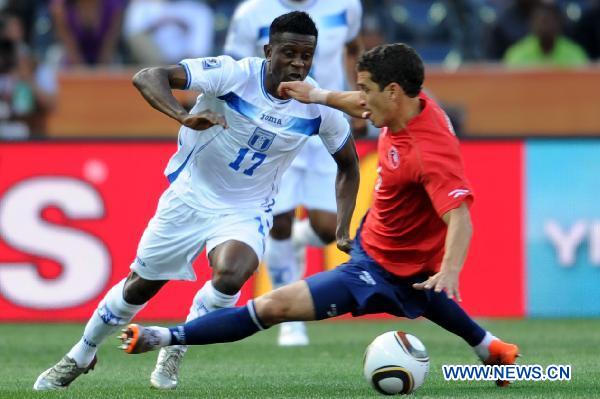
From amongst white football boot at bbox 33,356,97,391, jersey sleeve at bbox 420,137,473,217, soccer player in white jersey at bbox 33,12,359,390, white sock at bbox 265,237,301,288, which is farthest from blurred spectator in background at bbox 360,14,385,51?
jersey sleeve at bbox 420,137,473,217

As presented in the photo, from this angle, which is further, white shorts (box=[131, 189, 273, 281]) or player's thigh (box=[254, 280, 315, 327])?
white shorts (box=[131, 189, 273, 281])

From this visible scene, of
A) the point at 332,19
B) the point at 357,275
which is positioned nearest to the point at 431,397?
the point at 357,275

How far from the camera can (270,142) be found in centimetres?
740

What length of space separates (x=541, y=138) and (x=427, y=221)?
219 inches

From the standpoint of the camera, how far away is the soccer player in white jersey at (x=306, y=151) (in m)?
9.95

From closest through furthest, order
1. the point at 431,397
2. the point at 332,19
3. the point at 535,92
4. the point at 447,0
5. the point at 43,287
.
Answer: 1. the point at 431,397
2. the point at 332,19
3. the point at 43,287
4. the point at 535,92
5. the point at 447,0

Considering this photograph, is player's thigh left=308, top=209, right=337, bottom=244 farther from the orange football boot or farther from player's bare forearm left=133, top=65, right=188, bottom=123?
player's bare forearm left=133, top=65, right=188, bottom=123

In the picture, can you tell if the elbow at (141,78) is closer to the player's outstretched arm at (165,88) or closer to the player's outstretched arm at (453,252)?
the player's outstretched arm at (165,88)

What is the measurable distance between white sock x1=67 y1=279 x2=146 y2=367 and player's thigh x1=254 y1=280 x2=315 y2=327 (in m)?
0.96

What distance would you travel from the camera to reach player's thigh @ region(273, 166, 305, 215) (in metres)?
9.96

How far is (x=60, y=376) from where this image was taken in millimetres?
7223

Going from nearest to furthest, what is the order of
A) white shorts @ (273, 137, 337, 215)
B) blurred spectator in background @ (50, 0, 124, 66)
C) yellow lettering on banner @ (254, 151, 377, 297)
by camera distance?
white shorts @ (273, 137, 337, 215)
yellow lettering on banner @ (254, 151, 377, 297)
blurred spectator in background @ (50, 0, 124, 66)

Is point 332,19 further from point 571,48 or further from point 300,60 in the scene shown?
point 571,48

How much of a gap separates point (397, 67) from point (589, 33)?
342 inches
